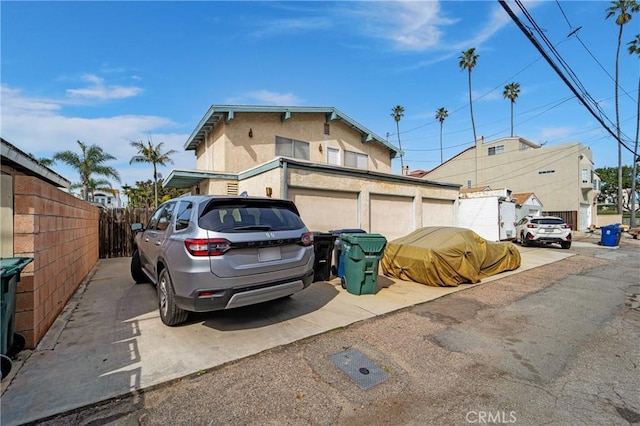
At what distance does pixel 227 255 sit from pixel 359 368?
6.59 ft

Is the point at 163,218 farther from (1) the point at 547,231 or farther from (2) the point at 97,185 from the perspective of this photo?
(2) the point at 97,185

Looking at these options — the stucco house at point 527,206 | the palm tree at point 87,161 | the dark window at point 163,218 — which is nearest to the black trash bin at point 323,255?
the dark window at point 163,218

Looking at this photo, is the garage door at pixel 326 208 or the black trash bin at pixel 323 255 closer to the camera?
the black trash bin at pixel 323 255

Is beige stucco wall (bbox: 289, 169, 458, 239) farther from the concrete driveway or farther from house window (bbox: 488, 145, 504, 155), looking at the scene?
house window (bbox: 488, 145, 504, 155)

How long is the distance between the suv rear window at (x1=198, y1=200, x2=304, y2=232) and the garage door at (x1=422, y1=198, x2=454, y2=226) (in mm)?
9383

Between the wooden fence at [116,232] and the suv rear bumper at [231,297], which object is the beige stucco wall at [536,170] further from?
the suv rear bumper at [231,297]

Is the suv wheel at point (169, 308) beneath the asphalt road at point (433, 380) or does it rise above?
above

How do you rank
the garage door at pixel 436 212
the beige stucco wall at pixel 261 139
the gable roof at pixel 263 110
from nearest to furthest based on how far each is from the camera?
the gable roof at pixel 263 110, the beige stucco wall at pixel 261 139, the garage door at pixel 436 212

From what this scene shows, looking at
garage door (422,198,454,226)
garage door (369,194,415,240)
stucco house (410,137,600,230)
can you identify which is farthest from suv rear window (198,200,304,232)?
stucco house (410,137,600,230)

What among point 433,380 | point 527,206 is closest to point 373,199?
point 433,380

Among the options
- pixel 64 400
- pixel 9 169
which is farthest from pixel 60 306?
pixel 64 400

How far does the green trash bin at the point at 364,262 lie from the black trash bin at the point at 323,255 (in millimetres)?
902

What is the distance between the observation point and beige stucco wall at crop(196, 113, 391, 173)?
11375 mm

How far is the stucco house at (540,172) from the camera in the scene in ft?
89.6
